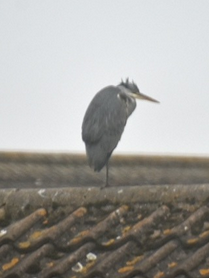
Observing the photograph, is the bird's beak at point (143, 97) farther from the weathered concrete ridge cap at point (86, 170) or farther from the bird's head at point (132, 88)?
the weathered concrete ridge cap at point (86, 170)

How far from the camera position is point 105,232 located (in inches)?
308

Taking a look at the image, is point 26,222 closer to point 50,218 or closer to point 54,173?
point 50,218

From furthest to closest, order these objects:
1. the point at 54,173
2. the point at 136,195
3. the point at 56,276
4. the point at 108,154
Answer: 1. the point at 54,173
2. the point at 108,154
3. the point at 136,195
4. the point at 56,276

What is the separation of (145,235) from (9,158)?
7248 mm

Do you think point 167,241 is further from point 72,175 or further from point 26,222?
point 72,175

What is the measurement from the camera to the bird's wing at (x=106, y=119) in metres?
11.4

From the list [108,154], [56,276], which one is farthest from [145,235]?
[108,154]

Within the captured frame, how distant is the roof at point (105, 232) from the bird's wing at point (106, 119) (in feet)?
10.6

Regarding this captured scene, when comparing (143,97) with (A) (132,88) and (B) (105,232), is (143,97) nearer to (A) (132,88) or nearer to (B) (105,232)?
(A) (132,88)

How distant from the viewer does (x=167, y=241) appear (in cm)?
784

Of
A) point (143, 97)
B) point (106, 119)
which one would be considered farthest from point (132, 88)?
point (106, 119)

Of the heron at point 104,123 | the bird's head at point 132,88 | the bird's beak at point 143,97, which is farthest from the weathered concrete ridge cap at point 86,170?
the heron at point 104,123

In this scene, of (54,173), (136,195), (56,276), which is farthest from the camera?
(54,173)

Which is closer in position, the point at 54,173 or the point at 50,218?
the point at 50,218
